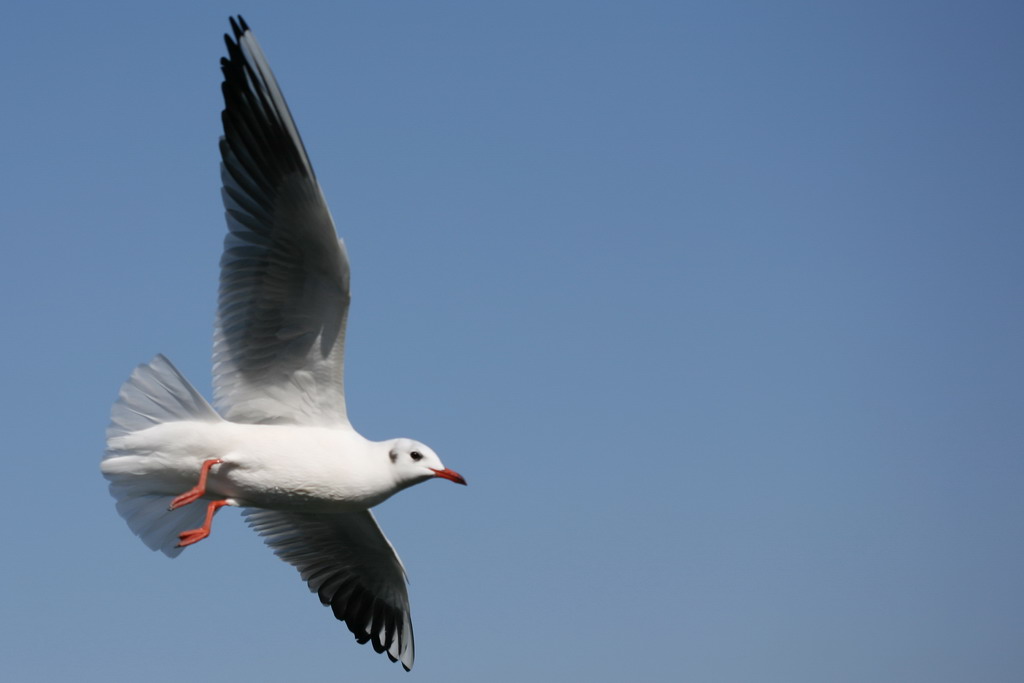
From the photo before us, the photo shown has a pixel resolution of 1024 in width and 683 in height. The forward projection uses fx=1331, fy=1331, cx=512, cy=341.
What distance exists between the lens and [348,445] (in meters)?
7.73

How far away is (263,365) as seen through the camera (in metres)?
7.90

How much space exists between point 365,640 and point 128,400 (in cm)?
298

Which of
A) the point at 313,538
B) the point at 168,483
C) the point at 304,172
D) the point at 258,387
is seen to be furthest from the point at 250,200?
the point at 313,538

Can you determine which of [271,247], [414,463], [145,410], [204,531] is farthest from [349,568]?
[271,247]

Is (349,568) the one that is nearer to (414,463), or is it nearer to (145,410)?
(414,463)

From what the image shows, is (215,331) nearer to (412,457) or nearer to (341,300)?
(341,300)

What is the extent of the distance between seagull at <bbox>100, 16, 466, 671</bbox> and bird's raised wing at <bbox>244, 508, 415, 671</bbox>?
4.89 feet

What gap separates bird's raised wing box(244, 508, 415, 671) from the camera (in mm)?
9227

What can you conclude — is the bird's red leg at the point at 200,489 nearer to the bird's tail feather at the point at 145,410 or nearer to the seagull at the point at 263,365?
the seagull at the point at 263,365

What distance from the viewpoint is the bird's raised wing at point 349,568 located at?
9227mm

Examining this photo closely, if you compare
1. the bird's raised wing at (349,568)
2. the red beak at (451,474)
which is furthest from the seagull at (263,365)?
the bird's raised wing at (349,568)

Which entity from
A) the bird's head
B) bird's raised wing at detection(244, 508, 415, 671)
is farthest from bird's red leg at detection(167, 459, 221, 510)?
bird's raised wing at detection(244, 508, 415, 671)

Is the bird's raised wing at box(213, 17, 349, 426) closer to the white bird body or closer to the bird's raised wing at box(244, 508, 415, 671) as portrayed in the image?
the white bird body

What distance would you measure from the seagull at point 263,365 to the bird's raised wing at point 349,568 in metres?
1.49
